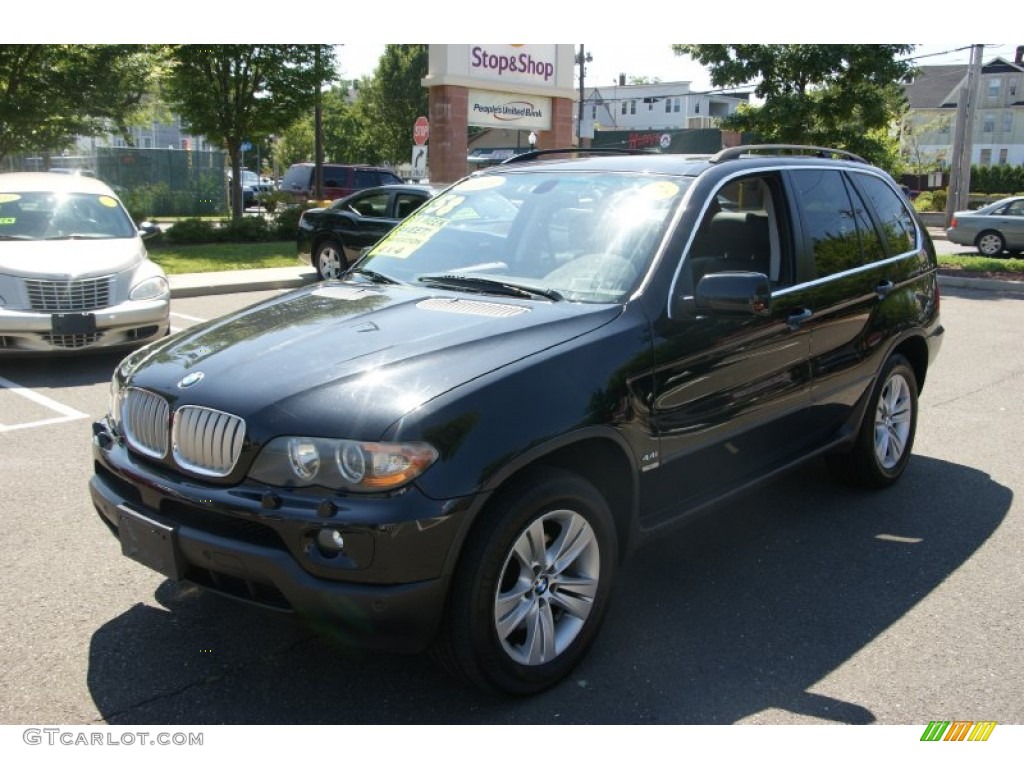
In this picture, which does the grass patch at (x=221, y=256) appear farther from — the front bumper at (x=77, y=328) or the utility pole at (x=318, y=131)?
the front bumper at (x=77, y=328)

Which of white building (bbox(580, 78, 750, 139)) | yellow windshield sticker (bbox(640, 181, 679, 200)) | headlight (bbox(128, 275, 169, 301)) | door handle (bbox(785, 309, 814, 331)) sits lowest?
headlight (bbox(128, 275, 169, 301))

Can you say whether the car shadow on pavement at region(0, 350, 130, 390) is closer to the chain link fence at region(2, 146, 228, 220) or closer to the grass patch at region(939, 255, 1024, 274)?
the grass patch at region(939, 255, 1024, 274)

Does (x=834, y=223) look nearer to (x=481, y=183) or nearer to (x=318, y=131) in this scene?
(x=481, y=183)

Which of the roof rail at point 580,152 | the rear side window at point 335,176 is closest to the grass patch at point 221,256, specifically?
the rear side window at point 335,176

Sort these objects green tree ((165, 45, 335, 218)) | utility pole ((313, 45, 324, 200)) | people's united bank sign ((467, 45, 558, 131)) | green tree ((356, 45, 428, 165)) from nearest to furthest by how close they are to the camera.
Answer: people's united bank sign ((467, 45, 558, 131))
green tree ((165, 45, 335, 218))
utility pole ((313, 45, 324, 200))
green tree ((356, 45, 428, 165))

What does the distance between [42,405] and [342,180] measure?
2199 centimetres

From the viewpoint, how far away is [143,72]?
18.0 m

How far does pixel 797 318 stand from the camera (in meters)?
4.25

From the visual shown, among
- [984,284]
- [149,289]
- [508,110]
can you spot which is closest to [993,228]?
[984,284]

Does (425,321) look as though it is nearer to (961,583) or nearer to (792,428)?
(792,428)

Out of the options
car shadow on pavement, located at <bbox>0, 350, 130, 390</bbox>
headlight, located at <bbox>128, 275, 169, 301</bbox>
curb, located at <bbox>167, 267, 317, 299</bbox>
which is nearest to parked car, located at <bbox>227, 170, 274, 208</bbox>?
curb, located at <bbox>167, 267, 317, 299</bbox>

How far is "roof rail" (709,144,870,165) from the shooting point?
428 centimetres

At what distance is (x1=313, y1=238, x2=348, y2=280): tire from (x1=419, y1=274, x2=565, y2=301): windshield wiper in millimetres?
10133

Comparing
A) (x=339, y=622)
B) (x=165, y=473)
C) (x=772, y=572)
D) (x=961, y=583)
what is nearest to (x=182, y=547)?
(x=165, y=473)
